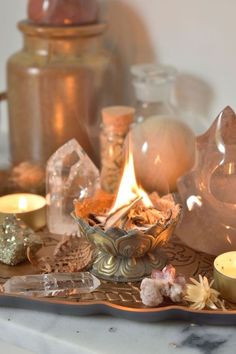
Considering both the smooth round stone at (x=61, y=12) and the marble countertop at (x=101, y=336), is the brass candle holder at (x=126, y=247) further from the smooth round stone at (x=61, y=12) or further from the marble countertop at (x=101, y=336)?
the smooth round stone at (x=61, y=12)

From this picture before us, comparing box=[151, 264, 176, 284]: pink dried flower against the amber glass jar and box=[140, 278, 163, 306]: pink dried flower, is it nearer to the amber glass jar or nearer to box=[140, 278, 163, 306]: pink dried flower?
box=[140, 278, 163, 306]: pink dried flower

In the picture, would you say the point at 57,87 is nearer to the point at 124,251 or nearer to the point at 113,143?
the point at 113,143

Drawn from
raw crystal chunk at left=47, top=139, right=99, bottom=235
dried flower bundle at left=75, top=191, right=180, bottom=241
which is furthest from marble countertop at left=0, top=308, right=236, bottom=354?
raw crystal chunk at left=47, top=139, right=99, bottom=235

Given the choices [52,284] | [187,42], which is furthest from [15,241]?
[187,42]

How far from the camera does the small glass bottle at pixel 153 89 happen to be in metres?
1.05

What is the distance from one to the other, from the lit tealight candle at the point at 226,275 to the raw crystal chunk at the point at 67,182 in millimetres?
224

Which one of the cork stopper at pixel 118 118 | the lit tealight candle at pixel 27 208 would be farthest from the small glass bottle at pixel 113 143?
the lit tealight candle at pixel 27 208

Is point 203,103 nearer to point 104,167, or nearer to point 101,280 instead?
point 104,167

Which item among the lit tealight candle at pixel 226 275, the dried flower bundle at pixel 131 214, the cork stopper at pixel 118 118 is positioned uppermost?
the cork stopper at pixel 118 118

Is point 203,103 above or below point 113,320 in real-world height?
above

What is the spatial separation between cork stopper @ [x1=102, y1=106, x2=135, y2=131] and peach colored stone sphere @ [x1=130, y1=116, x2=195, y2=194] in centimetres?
4

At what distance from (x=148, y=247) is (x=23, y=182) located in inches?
11.9

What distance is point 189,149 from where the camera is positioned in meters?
0.96

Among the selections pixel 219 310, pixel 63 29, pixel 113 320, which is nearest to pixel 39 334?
pixel 113 320
